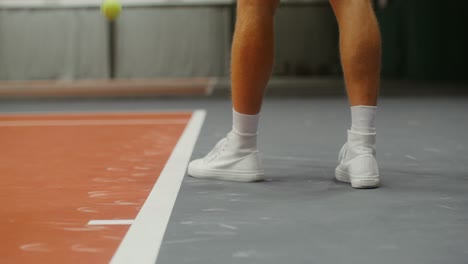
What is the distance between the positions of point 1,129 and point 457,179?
2799mm

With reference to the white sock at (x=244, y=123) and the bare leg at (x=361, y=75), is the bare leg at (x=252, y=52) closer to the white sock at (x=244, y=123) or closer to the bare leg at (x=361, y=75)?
the white sock at (x=244, y=123)

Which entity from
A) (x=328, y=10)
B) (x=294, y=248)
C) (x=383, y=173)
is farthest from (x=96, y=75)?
(x=294, y=248)

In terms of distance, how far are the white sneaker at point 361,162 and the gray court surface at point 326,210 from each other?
35 mm

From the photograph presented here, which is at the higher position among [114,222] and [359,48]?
[359,48]

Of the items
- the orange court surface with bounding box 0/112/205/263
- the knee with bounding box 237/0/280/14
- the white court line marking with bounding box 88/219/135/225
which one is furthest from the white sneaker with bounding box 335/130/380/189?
the white court line marking with bounding box 88/219/135/225

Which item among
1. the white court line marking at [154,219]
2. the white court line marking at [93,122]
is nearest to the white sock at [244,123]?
the white court line marking at [154,219]

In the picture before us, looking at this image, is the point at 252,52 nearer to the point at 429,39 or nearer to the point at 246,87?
the point at 246,87

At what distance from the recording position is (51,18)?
1317 cm

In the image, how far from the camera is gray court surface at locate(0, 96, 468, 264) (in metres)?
1.61

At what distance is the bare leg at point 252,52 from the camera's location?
2.42 m

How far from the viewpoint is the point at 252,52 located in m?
2.44

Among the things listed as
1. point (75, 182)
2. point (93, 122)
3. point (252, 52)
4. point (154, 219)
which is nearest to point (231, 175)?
point (252, 52)

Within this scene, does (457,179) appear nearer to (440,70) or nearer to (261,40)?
(261,40)

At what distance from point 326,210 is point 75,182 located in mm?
929
